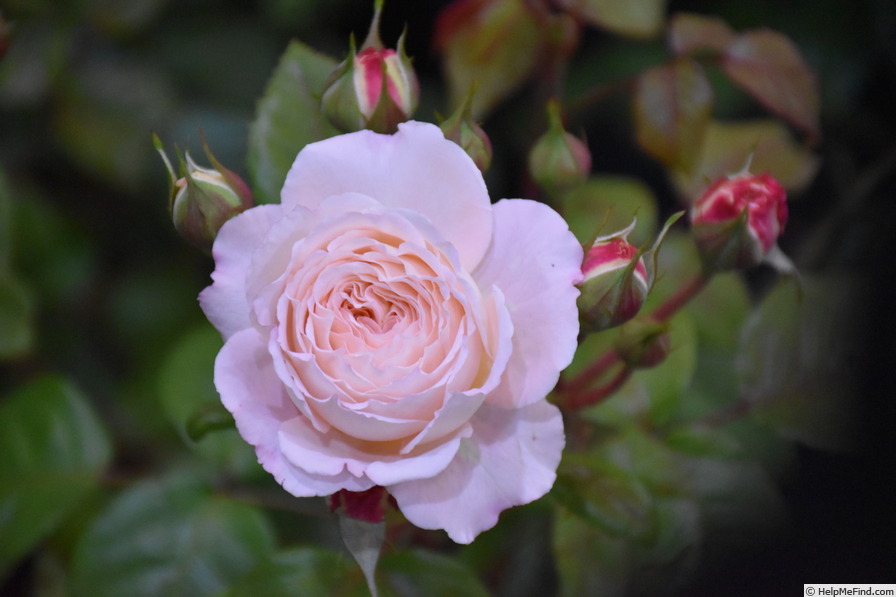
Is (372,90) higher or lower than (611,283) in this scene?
higher

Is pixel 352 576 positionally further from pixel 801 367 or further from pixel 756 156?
pixel 756 156

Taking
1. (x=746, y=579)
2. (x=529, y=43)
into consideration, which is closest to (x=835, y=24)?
(x=529, y=43)

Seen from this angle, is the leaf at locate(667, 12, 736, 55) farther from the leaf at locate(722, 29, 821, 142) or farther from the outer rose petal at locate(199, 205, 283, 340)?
the outer rose petal at locate(199, 205, 283, 340)

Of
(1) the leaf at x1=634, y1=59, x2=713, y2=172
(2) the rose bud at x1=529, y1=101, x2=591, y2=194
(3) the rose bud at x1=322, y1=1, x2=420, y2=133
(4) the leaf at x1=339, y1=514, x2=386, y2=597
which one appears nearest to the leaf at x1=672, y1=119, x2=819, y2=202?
(1) the leaf at x1=634, y1=59, x2=713, y2=172

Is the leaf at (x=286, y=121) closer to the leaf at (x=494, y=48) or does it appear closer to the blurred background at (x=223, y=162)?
the leaf at (x=494, y=48)

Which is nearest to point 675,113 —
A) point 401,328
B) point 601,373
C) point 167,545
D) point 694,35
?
point 694,35

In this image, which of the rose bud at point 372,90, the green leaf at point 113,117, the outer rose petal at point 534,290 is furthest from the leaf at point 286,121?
the green leaf at point 113,117
